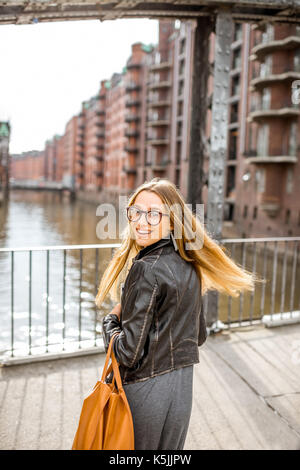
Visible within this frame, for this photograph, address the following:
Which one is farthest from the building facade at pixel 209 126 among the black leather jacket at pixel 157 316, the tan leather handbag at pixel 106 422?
the tan leather handbag at pixel 106 422

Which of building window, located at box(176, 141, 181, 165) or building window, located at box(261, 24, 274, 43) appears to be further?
building window, located at box(176, 141, 181, 165)

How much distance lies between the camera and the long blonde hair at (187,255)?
6.03 ft

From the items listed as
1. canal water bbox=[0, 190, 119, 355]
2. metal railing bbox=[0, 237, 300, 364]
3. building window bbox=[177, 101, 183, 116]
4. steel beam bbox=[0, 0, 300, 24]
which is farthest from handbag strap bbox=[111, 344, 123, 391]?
building window bbox=[177, 101, 183, 116]

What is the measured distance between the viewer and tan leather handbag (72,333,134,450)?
Answer: 63.2 inches

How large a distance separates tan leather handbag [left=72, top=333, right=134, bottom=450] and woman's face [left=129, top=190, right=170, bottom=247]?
63 centimetres

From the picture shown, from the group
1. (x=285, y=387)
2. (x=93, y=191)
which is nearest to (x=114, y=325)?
(x=285, y=387)

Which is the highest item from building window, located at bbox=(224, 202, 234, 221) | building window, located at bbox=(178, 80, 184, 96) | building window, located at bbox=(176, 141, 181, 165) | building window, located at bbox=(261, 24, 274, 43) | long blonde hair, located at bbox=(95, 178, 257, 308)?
building window, located at bbox=(178, 80, 184, 96)

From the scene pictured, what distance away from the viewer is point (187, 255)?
189cm

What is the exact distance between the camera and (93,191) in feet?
280

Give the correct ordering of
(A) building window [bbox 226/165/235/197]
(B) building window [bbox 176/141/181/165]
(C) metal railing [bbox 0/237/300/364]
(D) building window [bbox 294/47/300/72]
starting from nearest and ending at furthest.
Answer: (C) metal railing [bbox 0/237/300/364] < (D) building window [bbox 294/47/300/72] < (A) building window [bbox 226/165/235/197] < (B) building window [bbox 176/141/181/165]

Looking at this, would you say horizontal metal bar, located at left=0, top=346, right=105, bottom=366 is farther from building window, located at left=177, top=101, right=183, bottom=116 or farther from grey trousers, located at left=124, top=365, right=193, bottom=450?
building window, located at left=177, top=101, right=183, bottom=116

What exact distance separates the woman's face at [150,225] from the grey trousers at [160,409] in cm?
60

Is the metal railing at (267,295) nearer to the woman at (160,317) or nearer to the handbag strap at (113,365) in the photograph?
the woman at (160,317)

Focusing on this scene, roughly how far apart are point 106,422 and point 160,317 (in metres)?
0.47
